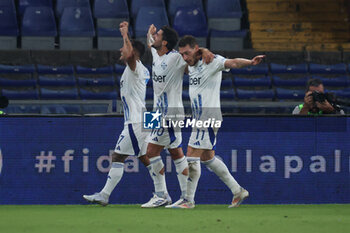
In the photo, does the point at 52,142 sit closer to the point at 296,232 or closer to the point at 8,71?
the point at 296,232

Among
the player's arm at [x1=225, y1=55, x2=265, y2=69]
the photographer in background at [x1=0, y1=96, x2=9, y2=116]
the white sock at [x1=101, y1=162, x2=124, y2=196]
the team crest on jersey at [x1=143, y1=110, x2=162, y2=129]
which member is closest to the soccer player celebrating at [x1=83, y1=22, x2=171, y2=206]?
the white sock at [x1=101, y1=162, x2=124, y2=196]

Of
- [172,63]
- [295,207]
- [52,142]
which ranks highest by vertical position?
[172,63]

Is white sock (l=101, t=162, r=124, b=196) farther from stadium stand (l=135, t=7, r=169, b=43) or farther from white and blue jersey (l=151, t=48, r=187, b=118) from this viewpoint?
stadium stand (l=135, t=7, r=169, b=43)

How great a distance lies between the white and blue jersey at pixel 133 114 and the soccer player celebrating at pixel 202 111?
0.56 meters

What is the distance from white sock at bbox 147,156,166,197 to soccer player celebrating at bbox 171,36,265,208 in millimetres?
291

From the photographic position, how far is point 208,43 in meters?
16.1

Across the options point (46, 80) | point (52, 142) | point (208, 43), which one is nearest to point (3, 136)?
point (52, 142)

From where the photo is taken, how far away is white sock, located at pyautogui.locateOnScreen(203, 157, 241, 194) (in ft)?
25.2

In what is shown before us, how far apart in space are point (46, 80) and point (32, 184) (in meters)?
6.08

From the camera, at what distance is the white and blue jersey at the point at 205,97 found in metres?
7.58

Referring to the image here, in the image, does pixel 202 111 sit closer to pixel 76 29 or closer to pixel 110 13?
pixel 76 29

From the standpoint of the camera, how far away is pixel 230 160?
8.27 meters

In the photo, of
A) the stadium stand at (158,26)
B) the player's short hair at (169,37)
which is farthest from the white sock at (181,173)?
the stadium stand at (158,26)

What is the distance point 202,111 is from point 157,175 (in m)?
0.90
